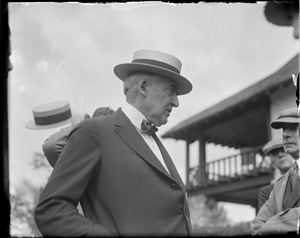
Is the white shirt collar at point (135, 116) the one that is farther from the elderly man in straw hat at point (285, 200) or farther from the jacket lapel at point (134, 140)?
the elderly man in straw hat at point (285, 200)

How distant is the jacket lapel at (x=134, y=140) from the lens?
2135 millimetres

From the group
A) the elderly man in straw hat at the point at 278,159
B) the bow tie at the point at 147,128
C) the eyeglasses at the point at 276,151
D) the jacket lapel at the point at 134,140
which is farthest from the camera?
the eyeglasses at the point at 276,151

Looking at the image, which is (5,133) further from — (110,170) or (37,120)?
(37,120)

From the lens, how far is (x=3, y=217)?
1.91m

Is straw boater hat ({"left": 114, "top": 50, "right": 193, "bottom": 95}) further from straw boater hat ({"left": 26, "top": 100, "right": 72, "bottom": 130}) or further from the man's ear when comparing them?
Answer: straw boater hat ({"left": 26, "top": 100, "right": 72, "bottom": 130})

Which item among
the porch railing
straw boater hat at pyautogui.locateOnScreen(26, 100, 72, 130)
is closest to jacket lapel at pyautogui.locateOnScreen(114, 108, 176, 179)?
straw boater hat at pyautogui.locateOnScreen(26, 100, 72, 130)

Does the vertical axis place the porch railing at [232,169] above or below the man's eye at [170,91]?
below

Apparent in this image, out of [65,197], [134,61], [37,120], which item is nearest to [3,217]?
[65,197]

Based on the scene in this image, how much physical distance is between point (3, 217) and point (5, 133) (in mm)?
308

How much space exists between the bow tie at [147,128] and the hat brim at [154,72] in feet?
0.79

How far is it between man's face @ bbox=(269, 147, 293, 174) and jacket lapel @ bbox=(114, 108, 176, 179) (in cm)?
191

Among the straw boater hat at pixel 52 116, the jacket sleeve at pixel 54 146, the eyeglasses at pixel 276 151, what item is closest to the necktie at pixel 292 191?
the eyeglasses at pixel 276 151

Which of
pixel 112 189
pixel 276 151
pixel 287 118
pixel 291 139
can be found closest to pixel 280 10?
pixel 287 118

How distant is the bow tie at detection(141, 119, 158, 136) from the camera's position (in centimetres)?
231
